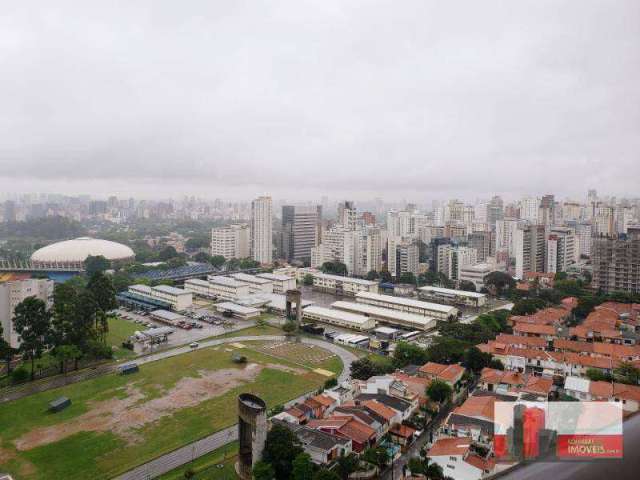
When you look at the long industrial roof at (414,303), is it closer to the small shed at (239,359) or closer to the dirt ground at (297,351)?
the dirt ground at (297,351)

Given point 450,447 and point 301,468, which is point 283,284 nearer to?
point 450,447

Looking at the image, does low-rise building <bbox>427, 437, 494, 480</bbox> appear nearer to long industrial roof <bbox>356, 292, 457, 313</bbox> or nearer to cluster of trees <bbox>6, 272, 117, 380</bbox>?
cluster of trees <bbox>6, 272, 117, 380</bbox>

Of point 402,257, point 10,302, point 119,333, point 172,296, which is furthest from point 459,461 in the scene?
point 402,257

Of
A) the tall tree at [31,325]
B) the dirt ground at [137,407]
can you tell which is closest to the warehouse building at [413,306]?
the dirt ground at [137,407]

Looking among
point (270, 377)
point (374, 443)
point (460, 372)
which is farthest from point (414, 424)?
point (270, 377)

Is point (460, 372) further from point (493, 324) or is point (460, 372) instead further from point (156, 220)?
point (156, 220)
